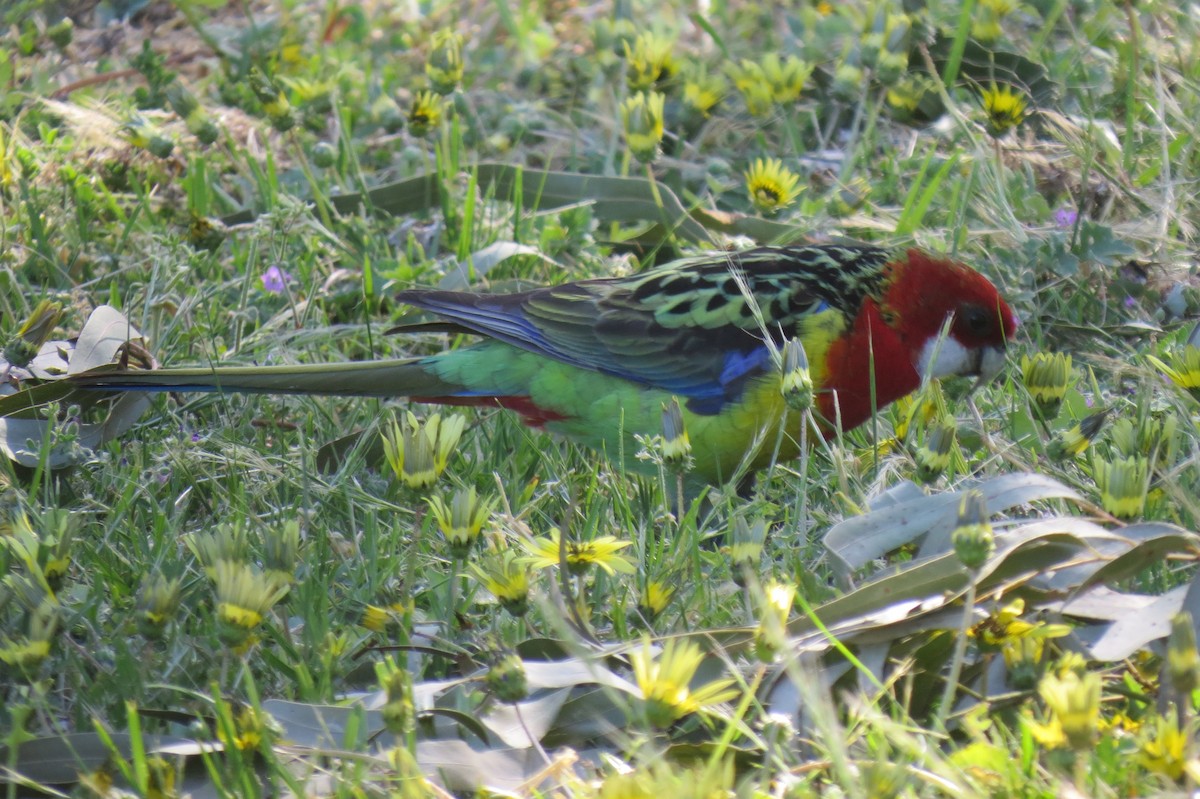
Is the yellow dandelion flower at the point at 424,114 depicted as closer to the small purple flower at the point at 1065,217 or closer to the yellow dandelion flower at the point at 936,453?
the small purple flower at the point at 1065,217

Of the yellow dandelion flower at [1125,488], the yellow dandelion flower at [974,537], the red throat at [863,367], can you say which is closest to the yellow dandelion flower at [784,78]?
the red throat at [863,367]

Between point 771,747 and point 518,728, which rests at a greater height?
point 771,747

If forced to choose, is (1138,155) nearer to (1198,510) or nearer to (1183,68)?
(1183,68)

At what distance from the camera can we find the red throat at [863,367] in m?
3.13

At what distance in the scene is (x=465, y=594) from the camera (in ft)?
8.54

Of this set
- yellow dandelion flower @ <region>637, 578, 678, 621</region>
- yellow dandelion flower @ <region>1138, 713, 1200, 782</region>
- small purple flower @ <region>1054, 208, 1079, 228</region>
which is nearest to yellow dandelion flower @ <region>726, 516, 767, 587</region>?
yellow dandelion flower @ <region>637, 578, 678, 621</region>

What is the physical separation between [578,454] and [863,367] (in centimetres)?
73

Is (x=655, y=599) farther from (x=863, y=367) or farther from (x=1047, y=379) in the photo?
(x=863, y=367)

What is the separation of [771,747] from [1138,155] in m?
2.85

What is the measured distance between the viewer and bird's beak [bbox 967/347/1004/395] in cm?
322

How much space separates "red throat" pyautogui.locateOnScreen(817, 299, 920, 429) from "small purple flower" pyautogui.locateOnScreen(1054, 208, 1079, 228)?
928 mm

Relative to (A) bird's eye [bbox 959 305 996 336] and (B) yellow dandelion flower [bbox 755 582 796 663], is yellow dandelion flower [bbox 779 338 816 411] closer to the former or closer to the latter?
(B) yellow dandelion flower [bbox 755 582 796 663]

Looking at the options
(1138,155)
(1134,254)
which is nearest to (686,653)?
(1134,254)

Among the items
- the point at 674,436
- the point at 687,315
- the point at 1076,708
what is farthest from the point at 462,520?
the point at 687,315
